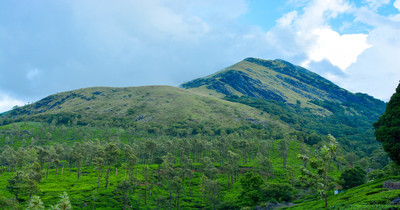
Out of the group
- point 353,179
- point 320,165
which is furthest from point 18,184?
point 353,179

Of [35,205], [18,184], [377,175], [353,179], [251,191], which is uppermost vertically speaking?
[35,205]

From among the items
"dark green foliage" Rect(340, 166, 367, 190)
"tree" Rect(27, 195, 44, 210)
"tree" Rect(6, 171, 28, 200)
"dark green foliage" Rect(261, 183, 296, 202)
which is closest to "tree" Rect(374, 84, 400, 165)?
"dark green foliage" Rect(261, 183, 296, 202)

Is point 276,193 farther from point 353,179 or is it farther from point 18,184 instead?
point 18,184

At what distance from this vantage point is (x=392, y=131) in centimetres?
5853

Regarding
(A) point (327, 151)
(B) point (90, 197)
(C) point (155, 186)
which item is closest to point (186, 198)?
(C) point (155, 186)

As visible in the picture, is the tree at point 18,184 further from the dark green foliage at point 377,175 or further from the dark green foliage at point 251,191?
the dark green foliage at point 377,175

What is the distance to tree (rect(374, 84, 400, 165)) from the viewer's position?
56891 mm

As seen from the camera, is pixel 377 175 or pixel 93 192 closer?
pixel 377 175

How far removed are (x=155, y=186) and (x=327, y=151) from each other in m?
99.1

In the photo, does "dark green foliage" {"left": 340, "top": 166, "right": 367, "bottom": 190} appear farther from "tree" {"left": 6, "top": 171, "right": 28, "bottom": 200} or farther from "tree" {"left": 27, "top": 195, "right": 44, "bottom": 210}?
"tree" {"left": 6, "top": 171, "right": 28, "bottom": 200}

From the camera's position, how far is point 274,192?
3398 inches

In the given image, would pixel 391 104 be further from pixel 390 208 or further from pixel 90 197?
pixel 90 197

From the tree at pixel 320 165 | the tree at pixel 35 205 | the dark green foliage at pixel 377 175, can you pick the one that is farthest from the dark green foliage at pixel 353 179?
the tree at pixel 35 205

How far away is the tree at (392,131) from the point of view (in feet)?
187
